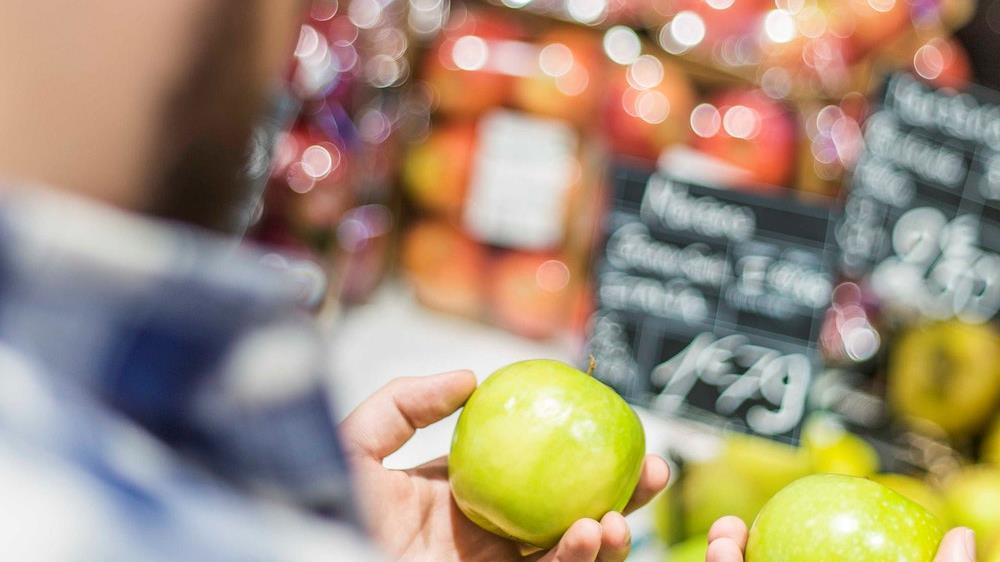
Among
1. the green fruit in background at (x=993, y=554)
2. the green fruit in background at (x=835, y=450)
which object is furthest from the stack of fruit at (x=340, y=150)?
the green fruit in background at (x=993, y=554)

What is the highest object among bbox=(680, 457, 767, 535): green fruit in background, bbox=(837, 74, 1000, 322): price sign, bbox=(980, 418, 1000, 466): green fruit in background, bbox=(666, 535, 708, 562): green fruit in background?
bbox=(837, 74, 1000, 322): price sign

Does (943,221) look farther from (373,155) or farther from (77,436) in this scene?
(77,436)

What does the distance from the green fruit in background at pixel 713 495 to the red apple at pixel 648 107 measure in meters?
0.63

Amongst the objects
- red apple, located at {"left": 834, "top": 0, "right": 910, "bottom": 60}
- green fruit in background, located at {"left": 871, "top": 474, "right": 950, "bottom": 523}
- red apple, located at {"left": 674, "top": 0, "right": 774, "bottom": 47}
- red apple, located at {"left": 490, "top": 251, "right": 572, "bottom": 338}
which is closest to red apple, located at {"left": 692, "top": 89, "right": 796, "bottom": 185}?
red apple, located at {"left": 674, "top": 0, "right": 774, "bottom": 47}

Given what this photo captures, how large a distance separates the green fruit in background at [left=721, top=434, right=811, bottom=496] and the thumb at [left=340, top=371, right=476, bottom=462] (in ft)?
1.64

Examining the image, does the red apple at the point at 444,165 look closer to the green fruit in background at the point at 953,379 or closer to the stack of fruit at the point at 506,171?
the stack of fruit at the point at 506,171

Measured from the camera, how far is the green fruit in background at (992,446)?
1458 mm

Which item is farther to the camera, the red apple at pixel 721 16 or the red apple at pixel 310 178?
the red apple at pixel 721 16

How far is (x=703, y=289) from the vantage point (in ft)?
4.57

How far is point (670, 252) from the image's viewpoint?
139 centimetres

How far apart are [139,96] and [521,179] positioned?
834 mm

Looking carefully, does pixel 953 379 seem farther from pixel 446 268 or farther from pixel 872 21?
pixel 446 268

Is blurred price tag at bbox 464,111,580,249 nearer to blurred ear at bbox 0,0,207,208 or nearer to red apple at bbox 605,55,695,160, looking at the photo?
red apple at bbox 605,55,695,160

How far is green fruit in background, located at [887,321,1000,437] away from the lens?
1576 millimetres
